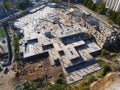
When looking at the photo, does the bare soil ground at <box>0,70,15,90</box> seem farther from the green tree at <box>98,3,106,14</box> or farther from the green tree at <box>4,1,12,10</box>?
the green tree at <box>98,3,106,14</box>

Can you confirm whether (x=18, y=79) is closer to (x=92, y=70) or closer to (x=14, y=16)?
(x=92, y=70)

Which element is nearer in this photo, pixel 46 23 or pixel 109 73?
pixel 109 73

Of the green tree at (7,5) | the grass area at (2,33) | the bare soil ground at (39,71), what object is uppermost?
the green tree at (7,5)

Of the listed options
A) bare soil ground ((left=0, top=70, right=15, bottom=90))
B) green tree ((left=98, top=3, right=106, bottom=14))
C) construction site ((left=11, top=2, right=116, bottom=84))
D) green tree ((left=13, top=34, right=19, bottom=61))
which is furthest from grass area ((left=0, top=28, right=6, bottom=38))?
green tree ((left=98, top=3, right=106, bottom=14))

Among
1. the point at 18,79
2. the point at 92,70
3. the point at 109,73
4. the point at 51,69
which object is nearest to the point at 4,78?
the point at 18,79

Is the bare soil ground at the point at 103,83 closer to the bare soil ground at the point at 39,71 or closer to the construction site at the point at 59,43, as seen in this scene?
the construction site at the point at 59,43

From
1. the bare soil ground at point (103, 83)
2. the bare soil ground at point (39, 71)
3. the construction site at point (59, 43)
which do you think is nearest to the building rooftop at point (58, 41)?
the construction site at point (59, 43)

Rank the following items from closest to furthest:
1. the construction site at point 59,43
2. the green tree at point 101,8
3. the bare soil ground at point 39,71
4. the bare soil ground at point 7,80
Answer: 1. the bare soil ground at point 7,80
2. the bare soil ground at point 39,71
3. the construction site at point 59,43
4. the green tree at point 101,8

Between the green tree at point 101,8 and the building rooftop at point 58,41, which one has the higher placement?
the green tree at point 101,8
